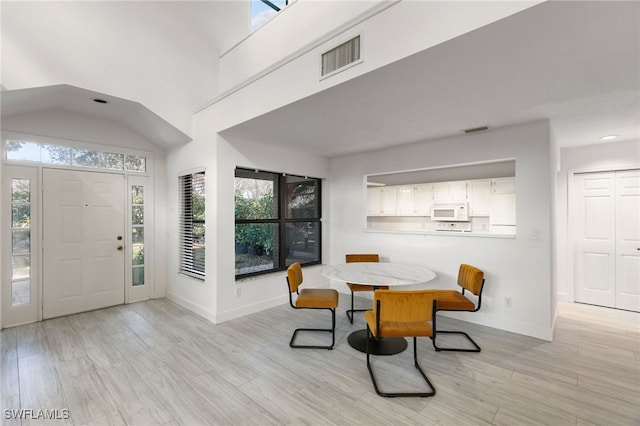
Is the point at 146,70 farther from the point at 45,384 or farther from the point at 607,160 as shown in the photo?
the point at 607,160

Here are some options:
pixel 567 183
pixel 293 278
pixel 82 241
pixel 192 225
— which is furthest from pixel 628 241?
pixel 82 241

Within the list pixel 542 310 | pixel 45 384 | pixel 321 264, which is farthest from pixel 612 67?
pixel 45 384

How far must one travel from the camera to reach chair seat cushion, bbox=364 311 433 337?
233 cm

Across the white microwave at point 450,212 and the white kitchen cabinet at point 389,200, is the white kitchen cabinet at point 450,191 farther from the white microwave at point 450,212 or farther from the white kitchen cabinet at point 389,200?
the white kitchen cabinet at point 389,200

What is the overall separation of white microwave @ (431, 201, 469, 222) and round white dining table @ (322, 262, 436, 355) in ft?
6.53

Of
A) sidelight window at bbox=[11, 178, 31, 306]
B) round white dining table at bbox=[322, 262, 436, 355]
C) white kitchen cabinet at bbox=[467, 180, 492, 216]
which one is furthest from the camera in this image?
white kitchen cabinet at bbox=[467, 180, 492, 216]

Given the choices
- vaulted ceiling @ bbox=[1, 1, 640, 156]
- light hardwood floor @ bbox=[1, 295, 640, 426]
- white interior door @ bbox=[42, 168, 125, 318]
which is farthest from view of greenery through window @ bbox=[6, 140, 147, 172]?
light hardwood floor @ bbox=[1, 295, 640, 426]

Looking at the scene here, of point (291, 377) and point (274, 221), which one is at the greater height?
point (274, 221)

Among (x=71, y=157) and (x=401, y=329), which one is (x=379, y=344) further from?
(x=71, y=157)

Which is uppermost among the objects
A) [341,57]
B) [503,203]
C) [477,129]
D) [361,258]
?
[341,57]

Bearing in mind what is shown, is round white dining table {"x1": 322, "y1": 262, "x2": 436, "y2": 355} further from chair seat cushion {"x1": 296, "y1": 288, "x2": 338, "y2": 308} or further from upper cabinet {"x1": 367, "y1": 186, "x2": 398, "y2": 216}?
upper cabinet {"x1": 367, "y1": 186, "x2": 398, "y2": 216}

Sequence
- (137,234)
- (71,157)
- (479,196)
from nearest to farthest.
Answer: (71,157)
(137,234)
(479,196)

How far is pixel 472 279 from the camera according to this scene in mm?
3078

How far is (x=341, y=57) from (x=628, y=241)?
4.90m
